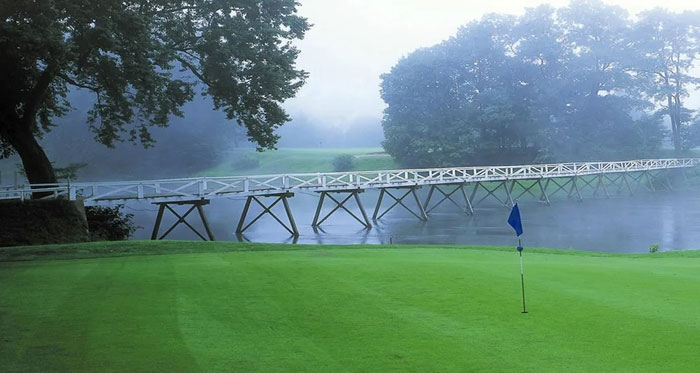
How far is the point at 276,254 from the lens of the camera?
15758mm

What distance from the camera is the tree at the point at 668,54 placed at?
71438 mm

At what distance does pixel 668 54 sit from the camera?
240ft

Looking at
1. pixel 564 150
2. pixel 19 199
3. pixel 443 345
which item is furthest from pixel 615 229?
pixel 564 150

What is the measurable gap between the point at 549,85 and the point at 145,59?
5176 cm

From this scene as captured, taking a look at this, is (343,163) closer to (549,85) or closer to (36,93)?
(549,85)

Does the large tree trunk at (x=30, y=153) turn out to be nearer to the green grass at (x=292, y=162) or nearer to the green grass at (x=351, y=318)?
the green grass at (x=351, y=318)

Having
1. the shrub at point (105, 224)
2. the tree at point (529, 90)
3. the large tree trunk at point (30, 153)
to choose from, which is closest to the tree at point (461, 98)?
the tree at point (529, 90)

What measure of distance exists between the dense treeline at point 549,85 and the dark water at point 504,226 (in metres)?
17.4

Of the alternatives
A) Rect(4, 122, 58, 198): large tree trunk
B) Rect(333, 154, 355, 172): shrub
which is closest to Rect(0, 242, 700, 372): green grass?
Rect(4, 122, 58, 198): large tree trunk

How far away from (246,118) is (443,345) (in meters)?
24.3

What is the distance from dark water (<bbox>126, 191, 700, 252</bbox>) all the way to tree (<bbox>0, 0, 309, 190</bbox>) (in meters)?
4.75

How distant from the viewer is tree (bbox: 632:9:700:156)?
234ft

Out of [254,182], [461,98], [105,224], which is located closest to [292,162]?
[461,98]

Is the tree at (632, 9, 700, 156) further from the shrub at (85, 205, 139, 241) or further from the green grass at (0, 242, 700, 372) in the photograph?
the green grass at (0, 242, 700, 372)
